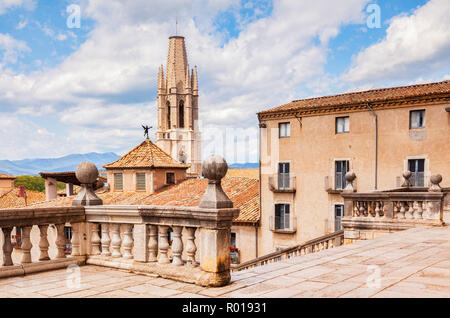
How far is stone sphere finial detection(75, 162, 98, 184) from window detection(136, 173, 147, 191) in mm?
27327

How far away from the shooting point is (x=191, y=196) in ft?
99.4

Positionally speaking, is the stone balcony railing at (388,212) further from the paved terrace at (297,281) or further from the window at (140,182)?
the window at (140,182)

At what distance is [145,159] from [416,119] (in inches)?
861

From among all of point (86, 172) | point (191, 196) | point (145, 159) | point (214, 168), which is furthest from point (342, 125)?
point (214, 168)

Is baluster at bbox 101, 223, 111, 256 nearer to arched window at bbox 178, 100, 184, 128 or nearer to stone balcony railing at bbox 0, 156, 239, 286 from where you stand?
stone balcony railing at bbox 0, 156, 239, 286

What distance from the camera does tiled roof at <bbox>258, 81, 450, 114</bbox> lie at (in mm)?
25691

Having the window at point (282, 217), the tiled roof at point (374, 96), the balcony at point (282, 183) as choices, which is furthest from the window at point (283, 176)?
the tiled roof at point (374, 96)

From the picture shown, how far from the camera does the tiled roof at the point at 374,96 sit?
2569 centimetres

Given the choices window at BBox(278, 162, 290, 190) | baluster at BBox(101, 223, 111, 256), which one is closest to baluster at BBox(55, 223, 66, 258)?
baluster at BBox(101, 223, 111, 256)

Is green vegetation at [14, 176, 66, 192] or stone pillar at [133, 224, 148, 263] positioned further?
green vegetation at [14, 176, 66, 192]

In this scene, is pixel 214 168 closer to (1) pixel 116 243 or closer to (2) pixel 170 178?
(1) pixel 116 243

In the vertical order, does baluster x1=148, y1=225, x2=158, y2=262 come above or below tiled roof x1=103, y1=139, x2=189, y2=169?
below
